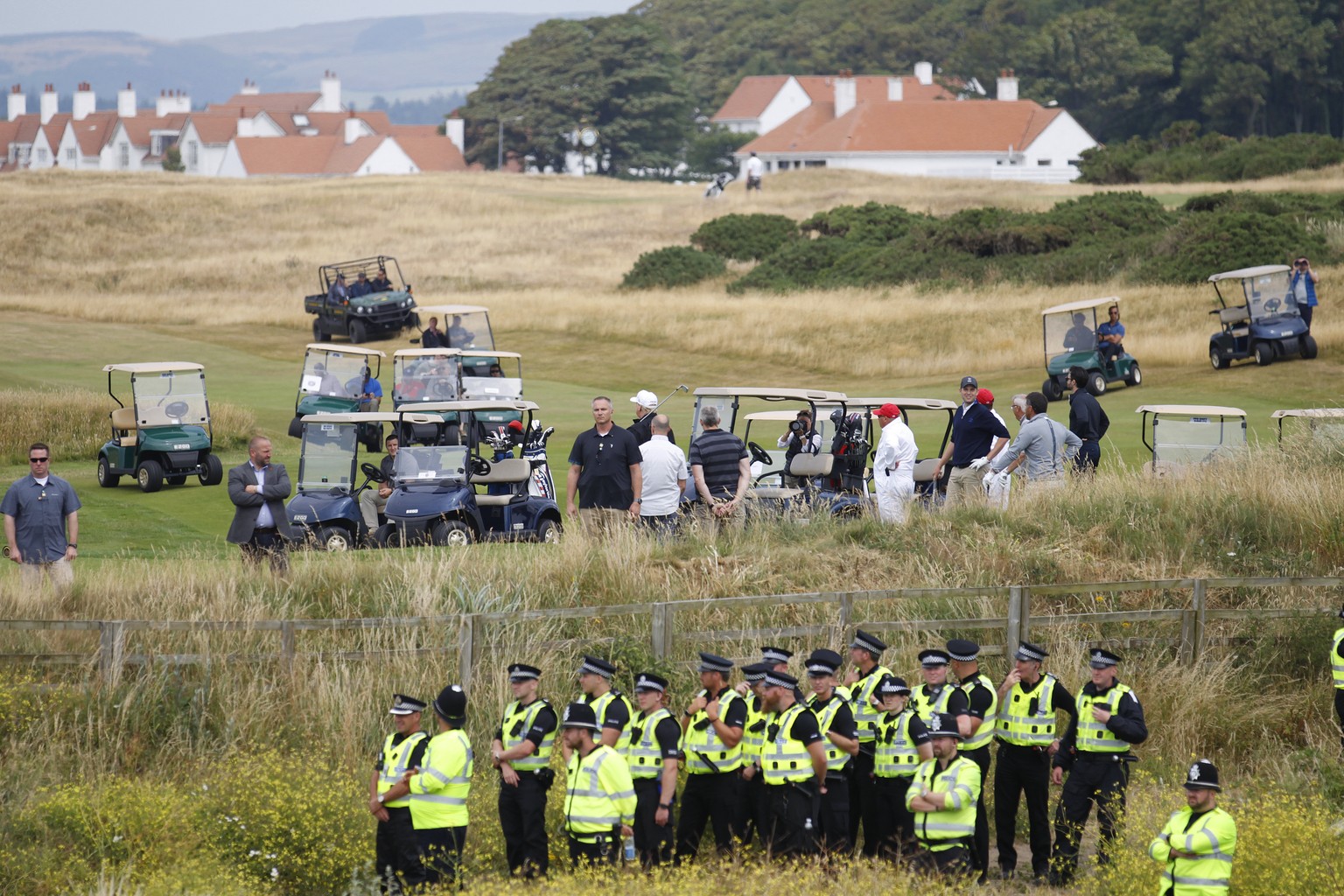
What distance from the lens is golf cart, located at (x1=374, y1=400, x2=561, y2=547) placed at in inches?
612

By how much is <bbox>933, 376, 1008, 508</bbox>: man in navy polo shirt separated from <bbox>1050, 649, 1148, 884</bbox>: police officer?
5728 mm

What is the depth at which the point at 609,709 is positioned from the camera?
8.42 meters

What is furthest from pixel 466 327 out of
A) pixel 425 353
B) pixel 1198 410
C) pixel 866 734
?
pixel 866 734

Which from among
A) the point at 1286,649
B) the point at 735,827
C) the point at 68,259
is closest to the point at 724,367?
the point at 1286,649

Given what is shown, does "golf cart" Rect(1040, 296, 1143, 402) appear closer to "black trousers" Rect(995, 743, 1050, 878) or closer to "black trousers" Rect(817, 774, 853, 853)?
"black trousers" Rect(995, 743, 1050, 878)

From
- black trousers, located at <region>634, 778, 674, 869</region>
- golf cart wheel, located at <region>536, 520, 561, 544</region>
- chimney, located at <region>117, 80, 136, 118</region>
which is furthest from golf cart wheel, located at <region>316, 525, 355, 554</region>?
chimney, located at <region>117, 80, 136, 118</region>

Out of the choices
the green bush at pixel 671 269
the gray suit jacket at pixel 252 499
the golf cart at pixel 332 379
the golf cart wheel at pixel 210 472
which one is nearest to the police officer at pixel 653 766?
the gray suit jacket at pixel 252 499

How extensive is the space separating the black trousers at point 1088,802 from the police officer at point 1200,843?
4.47 ft

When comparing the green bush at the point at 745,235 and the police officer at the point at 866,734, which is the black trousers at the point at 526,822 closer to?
the police officer at the point at 866,734

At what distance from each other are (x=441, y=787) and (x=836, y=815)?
2.35 m

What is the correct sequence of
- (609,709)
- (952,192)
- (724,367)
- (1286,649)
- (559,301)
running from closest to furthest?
(609,709), (1286,649), (724,367), (559,301), (952,192)

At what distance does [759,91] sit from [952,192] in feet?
157

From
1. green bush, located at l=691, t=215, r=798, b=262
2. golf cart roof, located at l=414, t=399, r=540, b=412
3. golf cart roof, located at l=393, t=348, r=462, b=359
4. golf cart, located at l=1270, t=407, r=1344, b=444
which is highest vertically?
green bush, located at l=691, t=215, r=798, b=262

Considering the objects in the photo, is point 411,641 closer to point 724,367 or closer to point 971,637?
point 971,637
